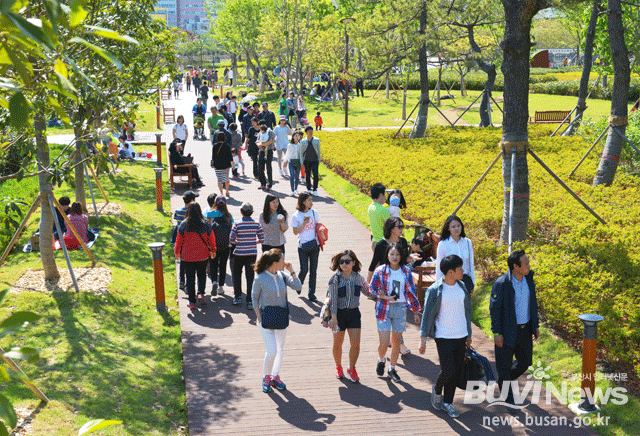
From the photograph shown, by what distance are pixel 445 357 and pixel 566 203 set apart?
7333 millimetres

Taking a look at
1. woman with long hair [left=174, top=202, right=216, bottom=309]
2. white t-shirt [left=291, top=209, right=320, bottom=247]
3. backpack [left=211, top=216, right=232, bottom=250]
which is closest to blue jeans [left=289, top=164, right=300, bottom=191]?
backpack [left=211, top=216, right=232, bottom=250]

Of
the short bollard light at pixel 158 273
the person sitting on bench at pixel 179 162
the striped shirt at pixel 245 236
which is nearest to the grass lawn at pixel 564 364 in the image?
the striped shirt at pixel 245 236

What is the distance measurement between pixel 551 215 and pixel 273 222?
543 cm

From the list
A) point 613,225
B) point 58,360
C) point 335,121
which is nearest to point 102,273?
point 58,360

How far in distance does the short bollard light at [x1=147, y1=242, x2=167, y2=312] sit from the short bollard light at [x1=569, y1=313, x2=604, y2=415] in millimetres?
5592

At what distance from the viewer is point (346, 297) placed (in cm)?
699

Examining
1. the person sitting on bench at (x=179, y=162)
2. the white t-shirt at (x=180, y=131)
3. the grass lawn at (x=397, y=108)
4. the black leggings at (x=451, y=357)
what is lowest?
the black leggings at (x=451, y=357)

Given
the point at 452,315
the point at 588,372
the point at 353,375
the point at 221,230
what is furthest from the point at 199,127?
A: the point at 588,372

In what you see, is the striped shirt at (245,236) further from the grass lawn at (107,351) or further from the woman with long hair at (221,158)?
the woman with long hair at (221,158)

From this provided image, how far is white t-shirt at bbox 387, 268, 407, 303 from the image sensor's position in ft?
22.8

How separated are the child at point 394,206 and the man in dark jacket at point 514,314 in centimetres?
349

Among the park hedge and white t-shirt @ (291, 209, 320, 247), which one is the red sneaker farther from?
white t-shirt @ (291, 209, 320, 247)

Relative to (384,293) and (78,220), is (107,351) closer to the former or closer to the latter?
(384,293)

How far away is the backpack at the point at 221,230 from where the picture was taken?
9819 millimetres
